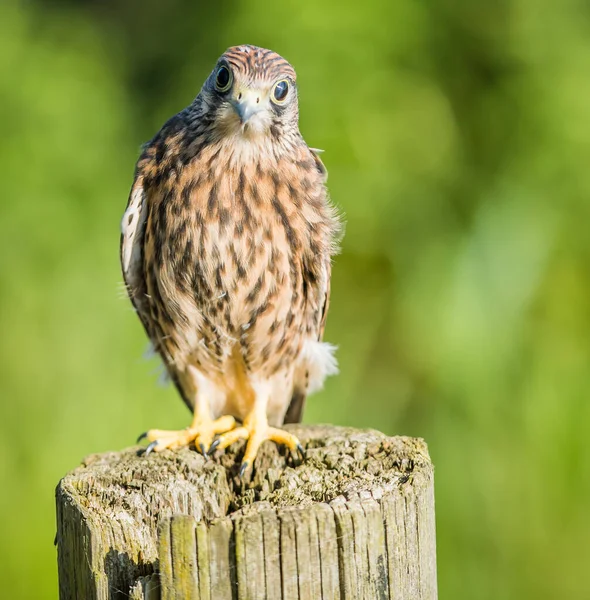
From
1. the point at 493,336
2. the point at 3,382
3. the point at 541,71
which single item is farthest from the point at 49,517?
the point at 541,71

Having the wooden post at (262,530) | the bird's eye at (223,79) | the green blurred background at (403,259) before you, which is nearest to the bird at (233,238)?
the bird's eye at (223,79)

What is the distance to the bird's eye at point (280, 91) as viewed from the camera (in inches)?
110

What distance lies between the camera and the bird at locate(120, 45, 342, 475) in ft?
9.38

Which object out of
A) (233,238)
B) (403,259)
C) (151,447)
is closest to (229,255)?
(233,238)

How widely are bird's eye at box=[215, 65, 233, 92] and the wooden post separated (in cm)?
119

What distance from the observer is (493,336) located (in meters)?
4.67

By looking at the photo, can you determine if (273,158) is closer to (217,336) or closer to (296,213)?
(296,213)

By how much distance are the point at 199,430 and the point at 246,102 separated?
117cm

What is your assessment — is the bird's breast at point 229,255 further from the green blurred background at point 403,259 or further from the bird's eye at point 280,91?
the green blurred background at point 403,259

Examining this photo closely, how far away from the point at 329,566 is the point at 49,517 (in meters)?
2.93

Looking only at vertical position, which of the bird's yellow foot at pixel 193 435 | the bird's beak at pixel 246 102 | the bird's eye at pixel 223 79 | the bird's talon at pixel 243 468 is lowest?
the bird's talon at pixel 243 468

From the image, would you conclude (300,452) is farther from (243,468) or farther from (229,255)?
(229,255)

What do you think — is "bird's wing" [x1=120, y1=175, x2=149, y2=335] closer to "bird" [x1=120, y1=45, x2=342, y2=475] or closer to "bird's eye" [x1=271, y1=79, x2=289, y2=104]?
"bird" [x1=120, y1=45, x2=342, y2=475]

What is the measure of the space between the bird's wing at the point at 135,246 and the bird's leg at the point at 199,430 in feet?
1.10
